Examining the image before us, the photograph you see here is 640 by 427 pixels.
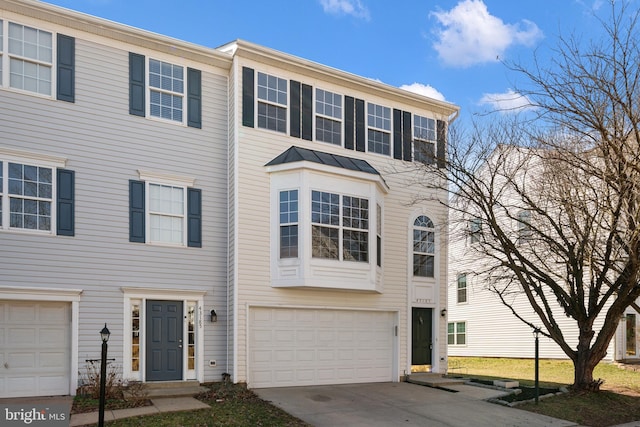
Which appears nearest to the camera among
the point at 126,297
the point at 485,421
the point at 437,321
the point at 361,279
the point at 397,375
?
the point at 485,421

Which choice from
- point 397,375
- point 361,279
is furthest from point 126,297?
point 397,375

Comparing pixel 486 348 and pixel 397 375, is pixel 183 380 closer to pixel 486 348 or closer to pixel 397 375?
pixel 397 375

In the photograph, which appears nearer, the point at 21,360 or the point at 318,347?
the point at 21,360

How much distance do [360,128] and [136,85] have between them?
20.5 feet

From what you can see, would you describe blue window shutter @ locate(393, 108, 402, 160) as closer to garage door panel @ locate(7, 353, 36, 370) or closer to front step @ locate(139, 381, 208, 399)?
front step @ locate(139, 381, 208, 399)

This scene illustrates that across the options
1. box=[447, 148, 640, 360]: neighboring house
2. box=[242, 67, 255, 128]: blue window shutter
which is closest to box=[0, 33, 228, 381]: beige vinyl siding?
box=[242, 67, 255, 128]: blue window shutter

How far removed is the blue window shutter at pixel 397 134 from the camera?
1722 centimetres

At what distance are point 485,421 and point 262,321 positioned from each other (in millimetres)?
5646

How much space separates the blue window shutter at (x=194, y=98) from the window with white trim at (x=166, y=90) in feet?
0.55

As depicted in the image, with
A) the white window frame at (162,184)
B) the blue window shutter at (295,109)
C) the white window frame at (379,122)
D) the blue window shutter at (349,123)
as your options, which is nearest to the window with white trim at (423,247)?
the white window frame at (379,122)

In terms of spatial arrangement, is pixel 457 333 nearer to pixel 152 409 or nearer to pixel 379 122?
pixel 379 122

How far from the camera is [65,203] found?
1241 centimetres

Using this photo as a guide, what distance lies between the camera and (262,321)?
14430 mm

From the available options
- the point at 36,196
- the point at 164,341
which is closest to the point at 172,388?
the point at 164,341
